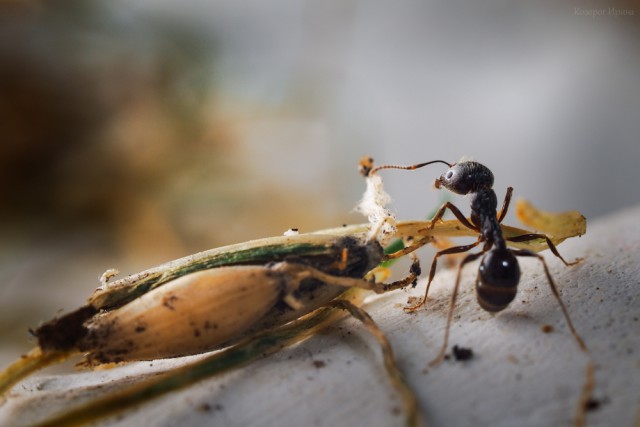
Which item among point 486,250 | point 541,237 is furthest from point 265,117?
point 541,237

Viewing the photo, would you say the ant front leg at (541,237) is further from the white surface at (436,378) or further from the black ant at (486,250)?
the white surface at (436,378)

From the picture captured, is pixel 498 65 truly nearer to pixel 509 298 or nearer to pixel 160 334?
pixel 509 298

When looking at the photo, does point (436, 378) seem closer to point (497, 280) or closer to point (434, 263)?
point (497, 280)

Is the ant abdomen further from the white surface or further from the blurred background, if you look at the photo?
the blurred background

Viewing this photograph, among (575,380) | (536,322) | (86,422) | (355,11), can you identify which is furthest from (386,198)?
(355,11)

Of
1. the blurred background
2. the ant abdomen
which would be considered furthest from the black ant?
the blurred background

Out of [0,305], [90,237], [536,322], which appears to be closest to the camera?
[536,322]
